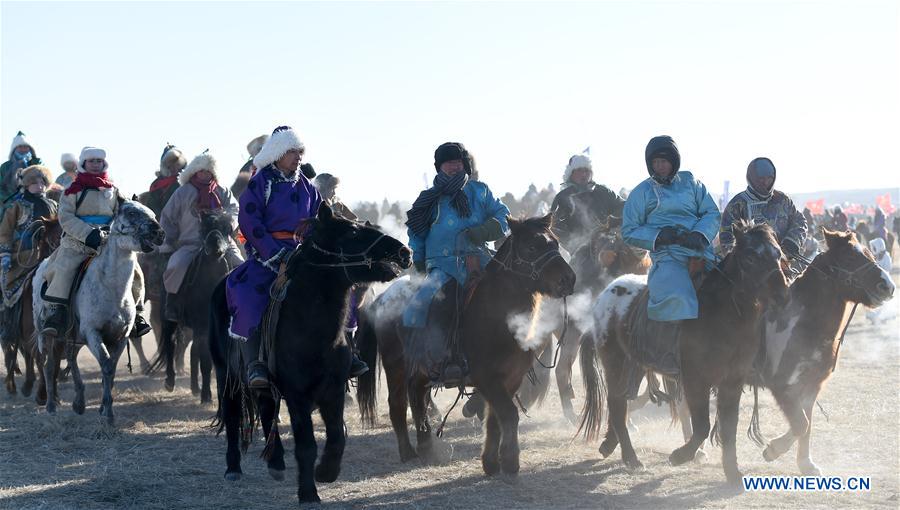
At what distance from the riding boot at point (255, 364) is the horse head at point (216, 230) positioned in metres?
5.25

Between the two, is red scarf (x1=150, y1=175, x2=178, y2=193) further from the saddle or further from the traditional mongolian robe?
the saddle

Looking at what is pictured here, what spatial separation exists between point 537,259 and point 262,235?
7.38 ft

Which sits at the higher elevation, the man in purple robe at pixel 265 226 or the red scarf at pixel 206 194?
A: the red scarf at pixel 206 194

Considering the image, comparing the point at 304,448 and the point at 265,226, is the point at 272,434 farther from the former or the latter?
the point at 265,226

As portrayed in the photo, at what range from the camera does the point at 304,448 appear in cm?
794

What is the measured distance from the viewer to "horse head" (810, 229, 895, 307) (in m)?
9.75

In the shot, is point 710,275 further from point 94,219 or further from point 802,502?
point 94,219

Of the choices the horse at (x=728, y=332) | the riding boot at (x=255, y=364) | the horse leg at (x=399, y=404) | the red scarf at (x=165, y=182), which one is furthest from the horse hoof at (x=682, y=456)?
the red scarf at (x=165, y=182)

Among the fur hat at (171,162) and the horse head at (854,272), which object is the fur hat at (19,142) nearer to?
the fur hat at (171,162)

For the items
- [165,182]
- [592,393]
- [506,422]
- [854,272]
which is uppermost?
[165,182]

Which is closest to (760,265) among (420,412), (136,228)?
(420,412)

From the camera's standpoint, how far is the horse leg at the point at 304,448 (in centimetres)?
793

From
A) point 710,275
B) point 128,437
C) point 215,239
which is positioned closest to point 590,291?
point 710,275

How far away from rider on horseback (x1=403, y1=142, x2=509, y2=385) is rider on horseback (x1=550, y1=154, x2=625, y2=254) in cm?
392
